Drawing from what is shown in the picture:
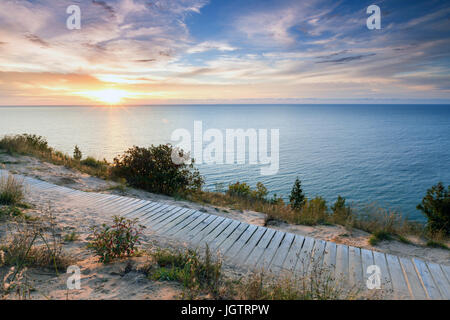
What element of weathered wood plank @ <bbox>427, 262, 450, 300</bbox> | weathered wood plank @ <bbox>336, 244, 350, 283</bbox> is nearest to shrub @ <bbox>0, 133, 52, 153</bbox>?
weathered wood plank @ <bbox>336, 244, 350, 283</bbox>

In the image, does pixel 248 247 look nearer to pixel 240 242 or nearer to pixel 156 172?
pixel 240 242

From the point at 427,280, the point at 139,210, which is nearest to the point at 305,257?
the point at 427,280

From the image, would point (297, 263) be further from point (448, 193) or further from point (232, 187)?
point (232, 187)

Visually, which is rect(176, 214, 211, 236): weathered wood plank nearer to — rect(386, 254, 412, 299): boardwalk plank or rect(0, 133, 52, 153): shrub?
rect(386, 254, 412, 299): boardwalk plank

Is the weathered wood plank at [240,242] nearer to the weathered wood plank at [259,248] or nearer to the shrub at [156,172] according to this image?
the weathered wood plank at [259,248]

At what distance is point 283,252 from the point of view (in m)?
5.77

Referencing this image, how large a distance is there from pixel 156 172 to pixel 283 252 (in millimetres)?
8860

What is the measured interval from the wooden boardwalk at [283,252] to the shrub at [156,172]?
4.69m

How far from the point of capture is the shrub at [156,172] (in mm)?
12938

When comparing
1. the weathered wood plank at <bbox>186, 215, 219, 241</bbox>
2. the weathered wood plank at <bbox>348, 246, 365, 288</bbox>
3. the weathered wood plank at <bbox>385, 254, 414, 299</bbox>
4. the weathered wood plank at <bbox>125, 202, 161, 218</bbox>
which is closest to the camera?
the weathered wood plank at <bbox>385, 254, 414, 299</bbox>

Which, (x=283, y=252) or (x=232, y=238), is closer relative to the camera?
(x=283, y=252)

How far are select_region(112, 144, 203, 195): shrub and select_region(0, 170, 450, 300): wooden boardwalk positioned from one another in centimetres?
469

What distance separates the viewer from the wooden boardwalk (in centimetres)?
476

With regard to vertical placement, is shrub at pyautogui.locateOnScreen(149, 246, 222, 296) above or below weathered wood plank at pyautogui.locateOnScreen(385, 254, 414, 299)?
above
